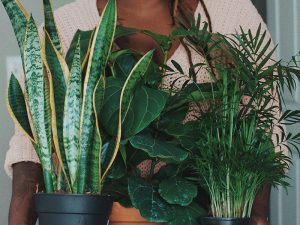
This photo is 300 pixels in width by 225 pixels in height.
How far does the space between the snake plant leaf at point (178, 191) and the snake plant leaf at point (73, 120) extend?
6.8 inches

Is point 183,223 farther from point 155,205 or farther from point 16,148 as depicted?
point 16,148

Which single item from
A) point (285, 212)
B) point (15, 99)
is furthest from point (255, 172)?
point (285, 212)

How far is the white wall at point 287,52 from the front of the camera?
2994 mm

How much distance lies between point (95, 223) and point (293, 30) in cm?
196

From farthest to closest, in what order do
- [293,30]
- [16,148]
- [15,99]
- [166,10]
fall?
[293,30], [166,10], [16,148], [15,99]

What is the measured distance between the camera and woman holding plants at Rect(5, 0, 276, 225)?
1.73 metres

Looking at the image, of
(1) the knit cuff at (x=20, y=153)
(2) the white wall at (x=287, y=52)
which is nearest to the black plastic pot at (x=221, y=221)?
(1) the knit cuff at (x=20, y=153)

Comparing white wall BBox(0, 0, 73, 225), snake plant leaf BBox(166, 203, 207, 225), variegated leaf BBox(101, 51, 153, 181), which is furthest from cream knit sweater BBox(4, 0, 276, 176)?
white wall BBox(0, 0, 73, 225)

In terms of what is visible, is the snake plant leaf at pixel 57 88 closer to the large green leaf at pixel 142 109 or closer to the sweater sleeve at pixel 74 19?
the large green leaf at pixel 142 109

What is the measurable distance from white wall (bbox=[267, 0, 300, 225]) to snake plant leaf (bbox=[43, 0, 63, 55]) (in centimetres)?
156

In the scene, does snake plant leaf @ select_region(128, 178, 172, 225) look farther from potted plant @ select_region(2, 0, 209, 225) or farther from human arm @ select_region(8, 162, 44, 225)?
human arm @ select_region(8, 162, 44, 225)

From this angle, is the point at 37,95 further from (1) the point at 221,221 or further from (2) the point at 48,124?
(1) the point at 221,221

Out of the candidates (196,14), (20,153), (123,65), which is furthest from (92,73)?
(196,14)

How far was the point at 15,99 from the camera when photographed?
61.5 inches
